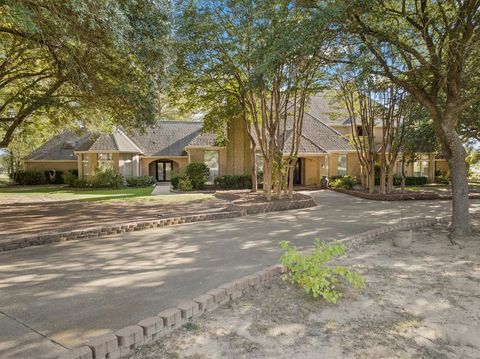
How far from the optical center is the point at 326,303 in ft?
16.2

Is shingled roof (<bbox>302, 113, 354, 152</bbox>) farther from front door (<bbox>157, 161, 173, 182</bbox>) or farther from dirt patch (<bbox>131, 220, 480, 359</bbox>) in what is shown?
dirt patch (<bbox>131, 220, 480, 359</bbox>)

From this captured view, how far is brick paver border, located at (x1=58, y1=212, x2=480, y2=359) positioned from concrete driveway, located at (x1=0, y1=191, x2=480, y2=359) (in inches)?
12.4

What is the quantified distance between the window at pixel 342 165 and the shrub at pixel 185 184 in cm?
1263

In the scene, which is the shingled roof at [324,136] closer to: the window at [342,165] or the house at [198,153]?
the house at [198,153]

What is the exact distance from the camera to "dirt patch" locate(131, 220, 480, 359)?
12.3 ft

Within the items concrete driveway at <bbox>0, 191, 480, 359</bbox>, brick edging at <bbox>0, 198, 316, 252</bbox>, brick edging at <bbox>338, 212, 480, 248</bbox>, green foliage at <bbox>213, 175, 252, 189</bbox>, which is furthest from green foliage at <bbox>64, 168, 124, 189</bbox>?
brick edging at <bbox>338, 212, 480, 248</bbox>

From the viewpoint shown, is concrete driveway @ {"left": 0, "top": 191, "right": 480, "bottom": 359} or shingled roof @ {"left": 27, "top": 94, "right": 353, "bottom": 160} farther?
shingled roof @ {"left": 27, "top": 94, "right": 353, "bottom": 160}

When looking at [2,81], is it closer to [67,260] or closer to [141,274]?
[67,260]

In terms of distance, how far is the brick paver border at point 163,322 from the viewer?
349 centimetres

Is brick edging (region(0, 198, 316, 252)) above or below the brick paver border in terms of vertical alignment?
above

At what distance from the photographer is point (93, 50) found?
9.20m

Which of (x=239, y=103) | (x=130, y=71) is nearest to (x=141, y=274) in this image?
(x=130, y=71)

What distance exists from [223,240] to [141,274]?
3002 mm

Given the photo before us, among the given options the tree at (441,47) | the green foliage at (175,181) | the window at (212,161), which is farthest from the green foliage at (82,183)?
the tree at (441,47)
